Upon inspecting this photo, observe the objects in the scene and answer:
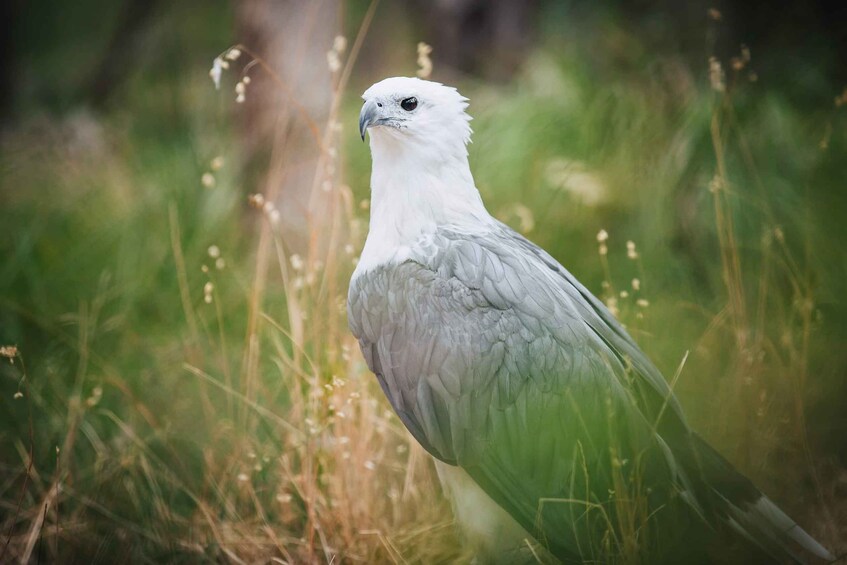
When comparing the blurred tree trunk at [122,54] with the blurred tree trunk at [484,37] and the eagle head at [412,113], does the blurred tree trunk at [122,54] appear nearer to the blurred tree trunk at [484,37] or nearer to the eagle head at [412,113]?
the blurred tree trunk at [484,37]

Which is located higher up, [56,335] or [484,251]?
[484,251]

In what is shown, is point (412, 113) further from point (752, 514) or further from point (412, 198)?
point (752, 514)

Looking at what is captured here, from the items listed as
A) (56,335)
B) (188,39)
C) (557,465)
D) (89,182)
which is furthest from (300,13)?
(188,39)

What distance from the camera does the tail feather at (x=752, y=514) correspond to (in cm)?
250

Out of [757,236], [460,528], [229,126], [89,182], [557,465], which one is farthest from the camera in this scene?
[229,126]

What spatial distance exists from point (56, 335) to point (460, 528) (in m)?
2.38

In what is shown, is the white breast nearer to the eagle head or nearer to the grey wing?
the grey wing

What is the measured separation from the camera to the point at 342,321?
4137 mm

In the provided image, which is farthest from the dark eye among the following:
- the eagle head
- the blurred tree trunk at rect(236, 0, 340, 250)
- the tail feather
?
the blurred tree trunk at rect(236, 0, 340, 250)

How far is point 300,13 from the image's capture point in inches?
208

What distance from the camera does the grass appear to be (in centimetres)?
309

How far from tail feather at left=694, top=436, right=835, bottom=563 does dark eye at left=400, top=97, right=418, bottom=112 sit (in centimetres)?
141

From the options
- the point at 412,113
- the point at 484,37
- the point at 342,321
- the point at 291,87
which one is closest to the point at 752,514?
the point at 412,113

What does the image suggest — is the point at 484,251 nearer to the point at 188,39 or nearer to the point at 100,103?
the point at 100,103
